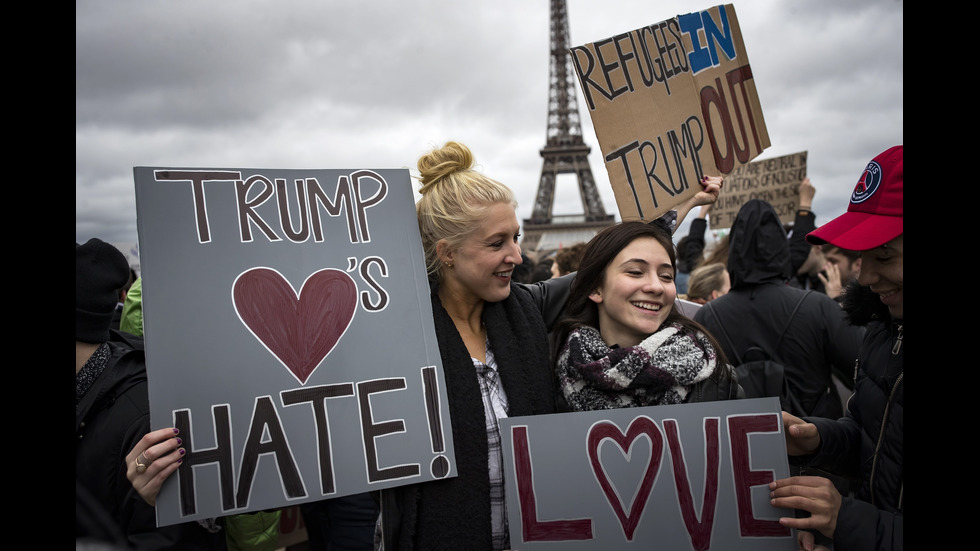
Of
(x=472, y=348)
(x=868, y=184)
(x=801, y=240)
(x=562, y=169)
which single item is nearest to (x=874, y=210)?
(x=868, y=184)

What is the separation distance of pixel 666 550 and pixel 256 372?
133cm

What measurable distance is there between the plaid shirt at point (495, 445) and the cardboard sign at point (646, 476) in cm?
17

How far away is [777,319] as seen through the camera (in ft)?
11.4

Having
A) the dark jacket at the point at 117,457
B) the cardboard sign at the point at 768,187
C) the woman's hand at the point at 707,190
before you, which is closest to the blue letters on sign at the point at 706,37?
the woman's hand at the point at 707,190

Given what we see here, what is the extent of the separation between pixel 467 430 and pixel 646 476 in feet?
1.88

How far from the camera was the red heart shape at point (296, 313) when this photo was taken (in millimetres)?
1897

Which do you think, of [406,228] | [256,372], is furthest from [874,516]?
[256,372]

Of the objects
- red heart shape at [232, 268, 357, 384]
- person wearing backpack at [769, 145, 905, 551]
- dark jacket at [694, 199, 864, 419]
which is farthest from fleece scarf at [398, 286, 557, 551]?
dark jacket at [694, 199, 864, 419]

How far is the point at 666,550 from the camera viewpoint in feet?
6.00

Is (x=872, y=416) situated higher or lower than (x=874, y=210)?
lower

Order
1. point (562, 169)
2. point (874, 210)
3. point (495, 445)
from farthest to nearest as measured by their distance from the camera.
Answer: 1. point (562, 169)
2. point (495, 445)
3. point (874, 210)

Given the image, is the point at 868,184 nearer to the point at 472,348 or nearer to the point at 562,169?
the point at 472,348

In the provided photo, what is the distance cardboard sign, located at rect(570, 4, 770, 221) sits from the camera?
8.46ft

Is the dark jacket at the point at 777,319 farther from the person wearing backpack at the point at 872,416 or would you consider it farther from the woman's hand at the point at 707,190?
the person wearing backpack at the point at 872,416
